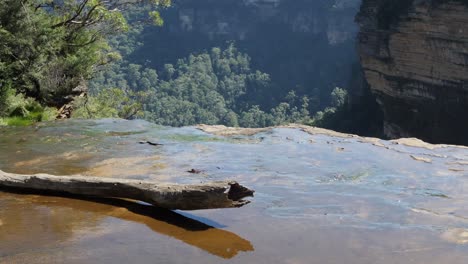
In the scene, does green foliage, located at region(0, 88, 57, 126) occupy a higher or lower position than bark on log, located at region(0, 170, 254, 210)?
lower

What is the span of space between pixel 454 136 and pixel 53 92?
23.1m

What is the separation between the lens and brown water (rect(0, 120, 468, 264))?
368 cm

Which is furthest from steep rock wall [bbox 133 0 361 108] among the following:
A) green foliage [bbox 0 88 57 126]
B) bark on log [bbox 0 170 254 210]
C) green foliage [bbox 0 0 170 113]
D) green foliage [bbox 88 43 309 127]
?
bark on log [bbox 0 170 254 210]

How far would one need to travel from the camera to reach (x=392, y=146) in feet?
→ 28.3

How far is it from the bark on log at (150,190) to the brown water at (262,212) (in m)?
0.11

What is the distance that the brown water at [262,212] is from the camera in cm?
368

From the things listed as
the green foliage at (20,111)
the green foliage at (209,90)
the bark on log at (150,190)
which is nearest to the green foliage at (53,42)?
the green foliage at (20,111)

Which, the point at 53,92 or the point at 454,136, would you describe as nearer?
the point at 53,92

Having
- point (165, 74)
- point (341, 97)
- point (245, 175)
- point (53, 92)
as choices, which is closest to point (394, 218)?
point (245, 175)

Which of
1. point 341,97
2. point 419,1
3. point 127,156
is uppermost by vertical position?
point 419,1

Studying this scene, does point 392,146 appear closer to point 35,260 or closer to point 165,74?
point 35,260

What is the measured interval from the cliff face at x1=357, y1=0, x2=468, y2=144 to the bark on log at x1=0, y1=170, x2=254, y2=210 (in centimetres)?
2559

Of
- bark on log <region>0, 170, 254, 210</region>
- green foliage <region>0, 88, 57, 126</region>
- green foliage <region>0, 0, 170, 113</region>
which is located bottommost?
green foliage <region>0, 88, 57, 126</region>

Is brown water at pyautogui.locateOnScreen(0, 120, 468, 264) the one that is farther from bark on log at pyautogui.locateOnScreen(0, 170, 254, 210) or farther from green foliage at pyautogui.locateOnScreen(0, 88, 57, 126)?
green foliage at pyautogui.locateOnScreen(0, 88, 57, 126)
